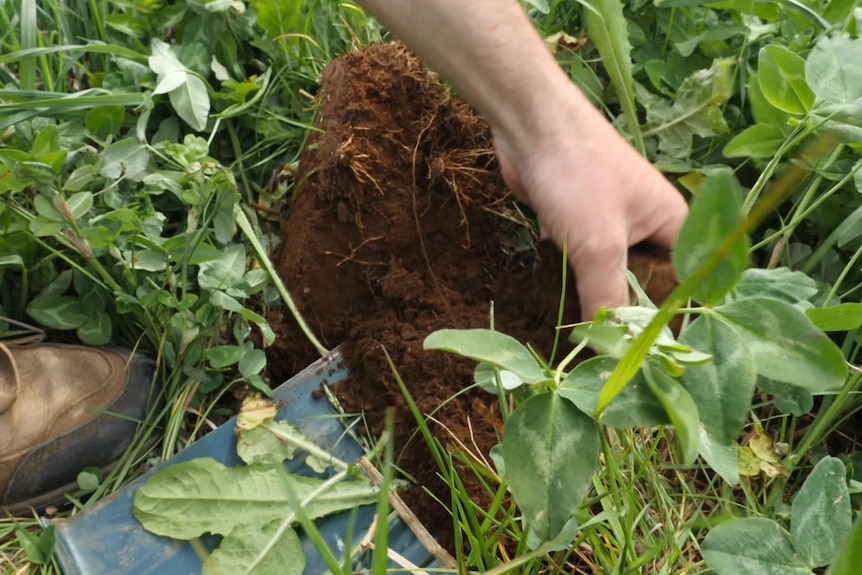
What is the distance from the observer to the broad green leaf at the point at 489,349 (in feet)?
1.91

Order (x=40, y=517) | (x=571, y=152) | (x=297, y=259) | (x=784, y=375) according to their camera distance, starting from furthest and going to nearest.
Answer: (x=297, y=259), (x=40, y=517), (x=571, y=152), (x=784, y=375)

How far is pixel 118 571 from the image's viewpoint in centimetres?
101

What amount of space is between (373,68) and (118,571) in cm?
97

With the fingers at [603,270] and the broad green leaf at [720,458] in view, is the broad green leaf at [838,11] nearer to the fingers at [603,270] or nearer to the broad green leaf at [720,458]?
the fingers at [603,270]

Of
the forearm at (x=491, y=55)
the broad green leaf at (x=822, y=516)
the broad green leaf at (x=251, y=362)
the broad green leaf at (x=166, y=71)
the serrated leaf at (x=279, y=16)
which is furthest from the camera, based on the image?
the serrated leaf at (x=279, y=16)

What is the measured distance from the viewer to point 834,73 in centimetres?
95

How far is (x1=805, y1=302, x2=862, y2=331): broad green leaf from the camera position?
30.5 inches

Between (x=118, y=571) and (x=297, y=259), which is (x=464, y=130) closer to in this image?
(x=297, y=259)

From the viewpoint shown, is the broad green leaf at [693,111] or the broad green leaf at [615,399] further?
the broad green leaf at [693,111]

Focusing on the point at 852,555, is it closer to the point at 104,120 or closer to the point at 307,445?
the point at 307,445

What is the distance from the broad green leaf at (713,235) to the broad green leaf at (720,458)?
230 mm

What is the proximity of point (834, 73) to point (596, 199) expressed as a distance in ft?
1.35

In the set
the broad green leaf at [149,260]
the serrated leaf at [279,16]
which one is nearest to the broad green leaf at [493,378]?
the broad green leaf at [149,260]

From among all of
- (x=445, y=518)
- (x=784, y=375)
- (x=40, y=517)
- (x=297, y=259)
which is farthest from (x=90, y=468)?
(x=784, y=375)
